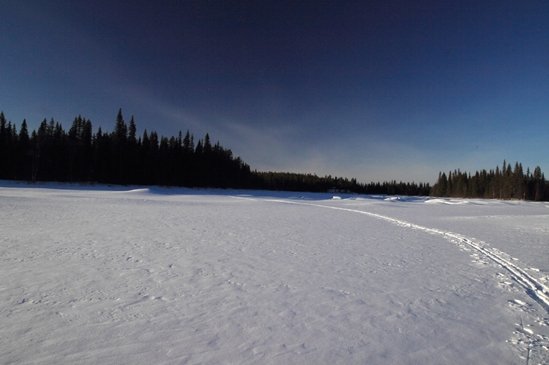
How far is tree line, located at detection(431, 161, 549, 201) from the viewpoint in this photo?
80.1 m

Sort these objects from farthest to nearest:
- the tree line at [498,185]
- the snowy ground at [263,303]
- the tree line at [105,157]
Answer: the tree line at [498,185] → the tree line at [105,157] → the snowy ground at [263,303]

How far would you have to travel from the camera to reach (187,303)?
512 cm

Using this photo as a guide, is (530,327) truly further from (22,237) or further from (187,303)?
(22,237)

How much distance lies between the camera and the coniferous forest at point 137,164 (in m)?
53.2

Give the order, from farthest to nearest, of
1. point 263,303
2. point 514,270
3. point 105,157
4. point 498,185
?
point 498,185
point 105,157
point 514,270
point 263,303

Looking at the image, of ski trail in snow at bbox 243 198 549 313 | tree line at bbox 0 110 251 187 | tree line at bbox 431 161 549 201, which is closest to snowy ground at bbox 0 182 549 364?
ski trail in snow at bbox 243 198 549 313

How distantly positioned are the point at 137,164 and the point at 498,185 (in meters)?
102

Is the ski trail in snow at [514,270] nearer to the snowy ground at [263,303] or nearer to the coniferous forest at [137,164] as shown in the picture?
the snowy ground at [263,303]

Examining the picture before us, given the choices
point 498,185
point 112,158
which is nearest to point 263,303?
point 112,158

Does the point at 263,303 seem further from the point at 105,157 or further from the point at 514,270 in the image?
the point at 105,157

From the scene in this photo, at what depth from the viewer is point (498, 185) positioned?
3332 inches

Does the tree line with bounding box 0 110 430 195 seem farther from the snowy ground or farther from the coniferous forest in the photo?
the snowy ground

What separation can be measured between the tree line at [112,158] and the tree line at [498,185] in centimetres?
7457

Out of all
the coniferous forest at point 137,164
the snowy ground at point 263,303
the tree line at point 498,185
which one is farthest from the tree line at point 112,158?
the tree line at point 498,185
